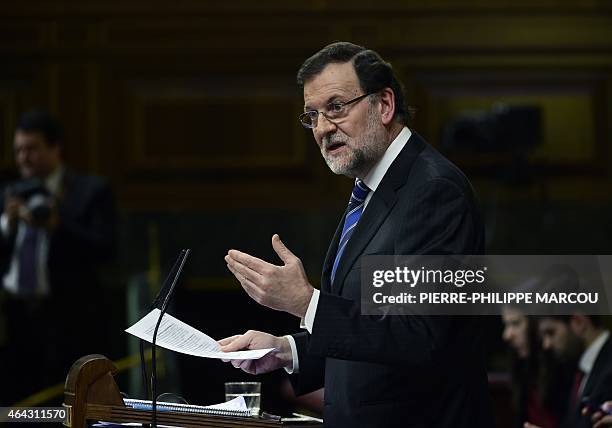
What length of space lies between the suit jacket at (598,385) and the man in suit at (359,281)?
1.21m

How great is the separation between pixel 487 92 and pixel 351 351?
13.2ft

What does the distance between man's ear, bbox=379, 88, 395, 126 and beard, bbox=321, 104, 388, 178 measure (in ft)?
0.06

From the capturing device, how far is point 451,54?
598 centimetres

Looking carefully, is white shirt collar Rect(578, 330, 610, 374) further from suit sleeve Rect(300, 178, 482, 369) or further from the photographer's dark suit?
the photographer's dark suit

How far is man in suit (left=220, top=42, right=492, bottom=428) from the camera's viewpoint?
2.14 m

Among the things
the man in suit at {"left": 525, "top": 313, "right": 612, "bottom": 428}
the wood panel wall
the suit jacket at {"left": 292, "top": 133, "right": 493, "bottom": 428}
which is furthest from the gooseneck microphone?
the wood panel wall

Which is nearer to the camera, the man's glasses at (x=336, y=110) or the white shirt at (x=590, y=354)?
the man's glasses at (x=336, y=110)

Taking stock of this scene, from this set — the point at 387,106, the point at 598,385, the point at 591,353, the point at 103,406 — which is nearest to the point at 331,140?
the point at 387,106

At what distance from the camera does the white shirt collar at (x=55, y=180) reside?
16.3ft

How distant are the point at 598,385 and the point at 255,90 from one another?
117 inches

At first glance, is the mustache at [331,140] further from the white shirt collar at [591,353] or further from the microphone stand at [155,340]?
the white shirt collar at [591,353]

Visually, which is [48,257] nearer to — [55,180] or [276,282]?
[55,180]

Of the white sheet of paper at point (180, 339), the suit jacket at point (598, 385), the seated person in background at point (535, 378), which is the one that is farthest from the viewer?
the seated person in background at point (535, 378)

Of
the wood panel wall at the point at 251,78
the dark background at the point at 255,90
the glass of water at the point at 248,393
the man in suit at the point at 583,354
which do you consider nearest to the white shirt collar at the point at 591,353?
the man in suit at the point at 583,354
